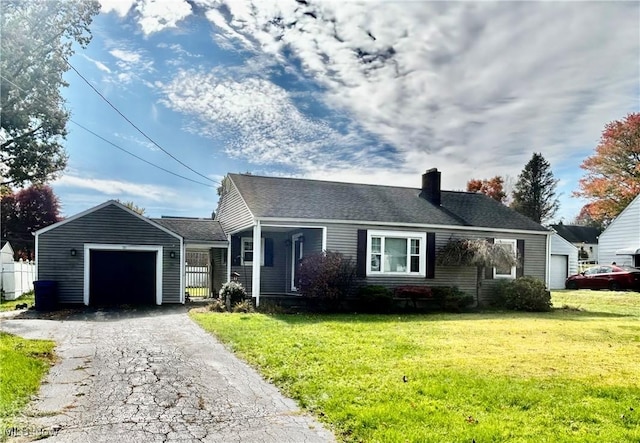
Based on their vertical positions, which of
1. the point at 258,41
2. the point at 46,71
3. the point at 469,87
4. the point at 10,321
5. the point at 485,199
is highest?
the point at 46,71

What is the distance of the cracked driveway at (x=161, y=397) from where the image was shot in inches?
169

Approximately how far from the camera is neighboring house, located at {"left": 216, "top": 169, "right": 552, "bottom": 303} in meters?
15.6

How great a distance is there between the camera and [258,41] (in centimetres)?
1391

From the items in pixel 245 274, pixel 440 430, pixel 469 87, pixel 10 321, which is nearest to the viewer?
pixel 440 430

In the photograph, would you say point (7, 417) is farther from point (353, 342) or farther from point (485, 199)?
point (485, 199)

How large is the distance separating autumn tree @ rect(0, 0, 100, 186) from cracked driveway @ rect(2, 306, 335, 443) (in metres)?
14.7

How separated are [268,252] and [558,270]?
19.0 meters

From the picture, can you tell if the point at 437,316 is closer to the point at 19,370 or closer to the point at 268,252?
the point at 268,252

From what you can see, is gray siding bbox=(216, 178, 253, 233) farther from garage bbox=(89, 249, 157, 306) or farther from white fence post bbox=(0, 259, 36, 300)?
white fence post bbox=(0, 259, 36, 300)

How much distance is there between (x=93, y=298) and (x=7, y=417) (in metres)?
12.9

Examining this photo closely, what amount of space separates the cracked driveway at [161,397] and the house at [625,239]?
2668 centimetres

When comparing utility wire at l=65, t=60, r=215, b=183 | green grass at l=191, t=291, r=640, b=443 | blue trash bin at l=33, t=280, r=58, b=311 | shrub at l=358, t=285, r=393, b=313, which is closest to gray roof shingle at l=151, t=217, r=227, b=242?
utility wire at l=65, t=60, r=215, b=183

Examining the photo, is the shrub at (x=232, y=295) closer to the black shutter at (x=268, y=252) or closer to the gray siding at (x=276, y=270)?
the gray siding at (x=276, y=270)

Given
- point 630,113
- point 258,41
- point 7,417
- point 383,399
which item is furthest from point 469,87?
point 630,113
